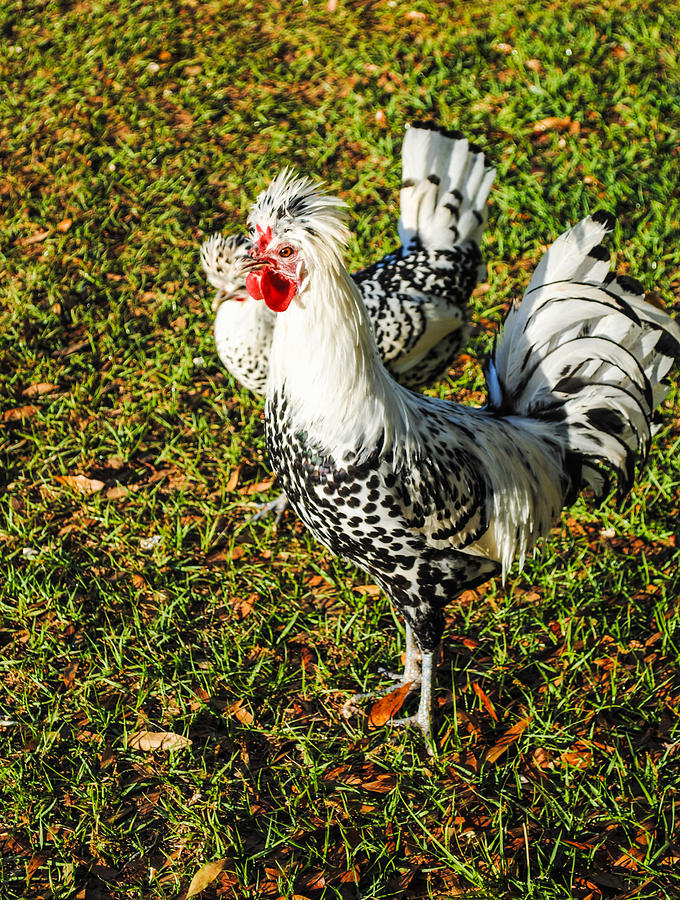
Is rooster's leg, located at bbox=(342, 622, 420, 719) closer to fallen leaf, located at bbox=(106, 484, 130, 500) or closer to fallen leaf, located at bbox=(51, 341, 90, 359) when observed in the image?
fallen leaf, located at bbox=(106, 484, 130, 500)

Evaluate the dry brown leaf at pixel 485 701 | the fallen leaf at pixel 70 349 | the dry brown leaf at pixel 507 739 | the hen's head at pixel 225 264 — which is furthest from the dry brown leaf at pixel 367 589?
the fallen leaf at pixel 70 349

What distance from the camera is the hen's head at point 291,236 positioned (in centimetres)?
255

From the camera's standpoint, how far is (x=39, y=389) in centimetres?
502

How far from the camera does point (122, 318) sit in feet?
17.9

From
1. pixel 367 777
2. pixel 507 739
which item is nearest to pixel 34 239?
pixel 367 777

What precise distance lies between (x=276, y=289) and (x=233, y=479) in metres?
2.02

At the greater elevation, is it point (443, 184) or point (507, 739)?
point (443, 184)

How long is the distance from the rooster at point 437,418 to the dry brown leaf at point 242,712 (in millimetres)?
730

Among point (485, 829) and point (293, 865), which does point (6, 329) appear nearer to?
point (293, 865)

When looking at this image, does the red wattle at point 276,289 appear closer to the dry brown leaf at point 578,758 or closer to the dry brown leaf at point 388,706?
the dry brown leaf at point 388,706

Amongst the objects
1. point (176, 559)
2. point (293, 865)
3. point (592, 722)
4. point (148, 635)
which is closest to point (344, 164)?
point (176, 559)

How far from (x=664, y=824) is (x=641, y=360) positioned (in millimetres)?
1866

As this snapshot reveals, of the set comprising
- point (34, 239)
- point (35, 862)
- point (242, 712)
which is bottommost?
point (35, 862)

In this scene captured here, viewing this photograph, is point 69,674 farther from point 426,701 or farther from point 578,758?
point 578,758
